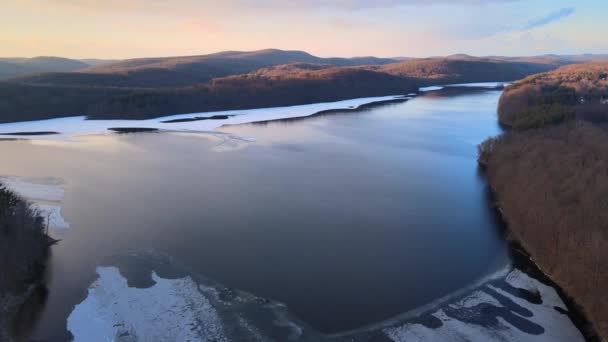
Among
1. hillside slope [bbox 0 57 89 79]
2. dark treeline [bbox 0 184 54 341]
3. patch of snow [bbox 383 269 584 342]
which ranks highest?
hillside slope [bbox 0 57 89 79]

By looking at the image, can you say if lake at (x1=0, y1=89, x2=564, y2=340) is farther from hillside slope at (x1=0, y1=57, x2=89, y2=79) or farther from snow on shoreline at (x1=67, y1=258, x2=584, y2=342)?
hillside slope at (x1=0, y1=57, x2=89, y2=79)

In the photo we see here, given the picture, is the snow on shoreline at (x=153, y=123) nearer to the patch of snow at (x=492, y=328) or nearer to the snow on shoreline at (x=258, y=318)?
the snow on shoreline at (x=258, y=318)

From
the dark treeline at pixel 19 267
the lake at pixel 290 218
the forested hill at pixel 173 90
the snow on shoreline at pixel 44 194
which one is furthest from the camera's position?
the forested hill at pixel 173 90

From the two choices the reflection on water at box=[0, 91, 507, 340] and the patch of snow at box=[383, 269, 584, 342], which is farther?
the reflection on water at box=[0, 91, 507, 340]

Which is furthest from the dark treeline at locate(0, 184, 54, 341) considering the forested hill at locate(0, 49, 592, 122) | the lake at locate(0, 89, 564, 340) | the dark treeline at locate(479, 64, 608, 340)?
the forested hill at locate(0, 49, 592, 122)

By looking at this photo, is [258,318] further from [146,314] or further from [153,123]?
[153,123]

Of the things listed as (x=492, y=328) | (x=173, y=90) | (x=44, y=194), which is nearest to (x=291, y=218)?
(x=492, y=328)

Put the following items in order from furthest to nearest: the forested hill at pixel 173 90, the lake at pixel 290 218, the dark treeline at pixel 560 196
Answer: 1. the forested hill at pixel 173 90
2. the lake at pixel 290 218
3. the dark treeline at pixel 560 196

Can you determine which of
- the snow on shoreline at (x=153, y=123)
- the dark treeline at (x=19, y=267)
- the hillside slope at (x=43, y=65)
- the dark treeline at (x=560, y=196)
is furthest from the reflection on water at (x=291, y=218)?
the hillside slope at (x=43, y=65)
